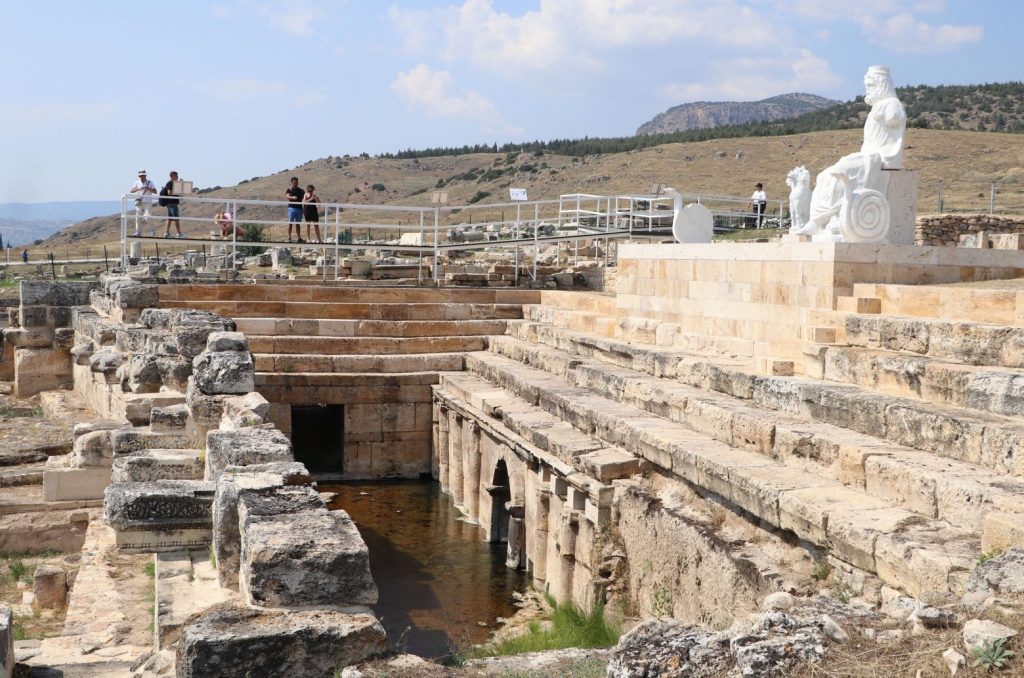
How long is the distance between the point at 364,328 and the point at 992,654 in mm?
12756

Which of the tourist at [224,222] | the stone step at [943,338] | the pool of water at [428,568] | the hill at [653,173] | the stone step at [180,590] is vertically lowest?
the pool of water at [428,568]

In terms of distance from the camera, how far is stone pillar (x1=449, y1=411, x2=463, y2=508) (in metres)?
13.3

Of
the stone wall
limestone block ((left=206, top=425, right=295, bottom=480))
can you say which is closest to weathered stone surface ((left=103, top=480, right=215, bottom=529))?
limestone block ((left=206, top=425, right=295, bottom=480))

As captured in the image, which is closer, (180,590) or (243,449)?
(180,590)

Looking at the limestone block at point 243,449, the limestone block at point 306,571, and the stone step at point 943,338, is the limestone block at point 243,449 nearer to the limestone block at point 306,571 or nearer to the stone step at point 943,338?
the limestone block at point 306,571

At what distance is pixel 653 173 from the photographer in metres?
50.8

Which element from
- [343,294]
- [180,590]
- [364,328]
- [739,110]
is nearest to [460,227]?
[343,294]

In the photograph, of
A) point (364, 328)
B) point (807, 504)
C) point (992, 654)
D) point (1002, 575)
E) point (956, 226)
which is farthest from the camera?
point (956, 226)

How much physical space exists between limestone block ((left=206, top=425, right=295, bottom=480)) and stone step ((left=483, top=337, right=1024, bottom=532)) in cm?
327

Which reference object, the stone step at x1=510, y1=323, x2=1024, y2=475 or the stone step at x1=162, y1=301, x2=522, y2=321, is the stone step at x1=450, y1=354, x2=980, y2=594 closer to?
the stone step at x1=510, y1=323, x2=1024, y2=475

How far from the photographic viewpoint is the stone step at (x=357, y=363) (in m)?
14.1

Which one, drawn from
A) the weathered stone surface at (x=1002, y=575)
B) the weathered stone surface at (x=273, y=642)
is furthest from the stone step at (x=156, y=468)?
the weathered stone surface at (x=1002, y=575)

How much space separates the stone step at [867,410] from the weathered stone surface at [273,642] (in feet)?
12.0

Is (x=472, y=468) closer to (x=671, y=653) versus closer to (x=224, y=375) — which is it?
(x=224, y=375)
